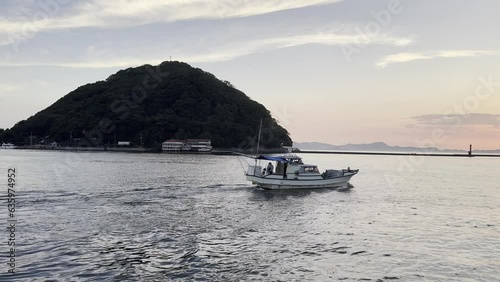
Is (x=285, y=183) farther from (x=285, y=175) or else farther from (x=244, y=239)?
(x=244, y=239)

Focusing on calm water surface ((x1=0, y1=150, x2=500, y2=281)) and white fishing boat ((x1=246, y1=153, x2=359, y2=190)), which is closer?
calm water surface ((x1=0, y1=150, x2=500, y2=281))

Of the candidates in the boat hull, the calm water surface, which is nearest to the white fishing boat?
the boat hull

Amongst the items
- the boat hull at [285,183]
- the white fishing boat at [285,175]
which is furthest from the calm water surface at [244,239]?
the white fishing boat at [285,175]

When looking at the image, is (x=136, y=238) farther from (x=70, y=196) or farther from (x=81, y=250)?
(x=70, y=196)

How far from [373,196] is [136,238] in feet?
113

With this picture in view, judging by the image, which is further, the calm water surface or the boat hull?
the boat hull

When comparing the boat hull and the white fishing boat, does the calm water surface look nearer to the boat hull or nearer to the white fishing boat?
the boat hull

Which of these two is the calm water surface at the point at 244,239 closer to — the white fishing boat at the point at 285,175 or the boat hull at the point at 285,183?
the boat hull at the point at 285,183

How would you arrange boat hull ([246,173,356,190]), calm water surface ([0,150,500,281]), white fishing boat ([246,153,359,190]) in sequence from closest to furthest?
calm water surface ([0,150,500,281]) → boat hull ([246,173,356,190]) → white fishing boat ([246,153,359,190])

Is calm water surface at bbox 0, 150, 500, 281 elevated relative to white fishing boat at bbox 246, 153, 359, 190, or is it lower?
lower

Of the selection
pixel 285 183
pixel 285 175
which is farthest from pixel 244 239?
pixel 285 175

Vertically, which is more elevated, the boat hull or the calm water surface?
the boat hull

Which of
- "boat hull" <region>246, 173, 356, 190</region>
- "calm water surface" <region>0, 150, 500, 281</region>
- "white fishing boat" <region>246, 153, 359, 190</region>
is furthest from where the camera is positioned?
"white fishing boat" <region>246, 153, 359, 190</region>

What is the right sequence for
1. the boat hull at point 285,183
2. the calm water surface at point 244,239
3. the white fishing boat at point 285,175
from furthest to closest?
1. the white fishing boat at point 285,175
2. the boat hull at point 285,183
3. the calm water surface at point 244,239
